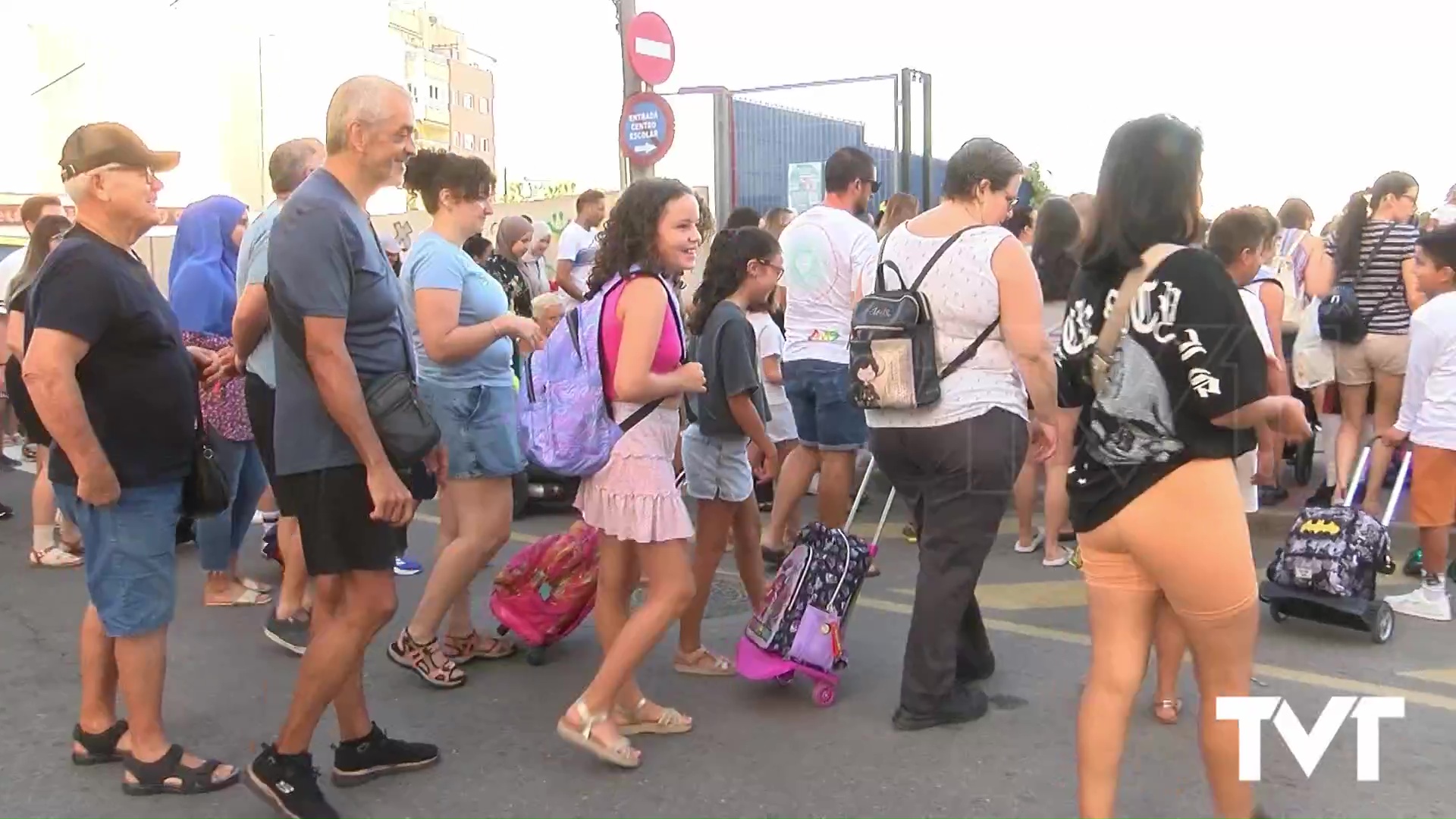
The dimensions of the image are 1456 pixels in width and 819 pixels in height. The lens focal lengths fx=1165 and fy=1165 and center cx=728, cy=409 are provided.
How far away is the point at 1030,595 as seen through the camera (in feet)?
17.9

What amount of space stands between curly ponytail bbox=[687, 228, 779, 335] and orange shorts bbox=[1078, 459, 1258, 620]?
1.85 m

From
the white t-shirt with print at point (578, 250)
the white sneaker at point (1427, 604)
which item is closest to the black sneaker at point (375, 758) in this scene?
the white sneaker at point (1427, 604)

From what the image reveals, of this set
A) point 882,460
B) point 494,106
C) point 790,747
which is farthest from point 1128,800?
point 494,106

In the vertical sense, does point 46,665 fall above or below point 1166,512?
below

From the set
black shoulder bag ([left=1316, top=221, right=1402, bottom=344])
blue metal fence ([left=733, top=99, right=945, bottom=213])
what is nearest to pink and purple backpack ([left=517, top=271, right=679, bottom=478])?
black shoulder bag ([left=1316, top=221, right=1402, bottom=344])

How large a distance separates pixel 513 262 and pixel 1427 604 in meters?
6.43

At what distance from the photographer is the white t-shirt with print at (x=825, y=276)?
5.55 m

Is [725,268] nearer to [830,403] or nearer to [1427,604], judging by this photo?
[830,403]

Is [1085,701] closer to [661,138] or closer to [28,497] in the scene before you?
[661,138]

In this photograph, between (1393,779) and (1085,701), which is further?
(1393,779)

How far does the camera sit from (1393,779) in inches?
134

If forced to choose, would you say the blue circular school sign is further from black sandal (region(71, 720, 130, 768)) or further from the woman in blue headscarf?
black sandal (region(71, 720, 130, 768))

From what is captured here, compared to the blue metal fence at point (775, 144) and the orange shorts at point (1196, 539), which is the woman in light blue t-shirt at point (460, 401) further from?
the blue metal fence at point (775, 144)

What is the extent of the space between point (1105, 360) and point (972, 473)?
39.2 inches
